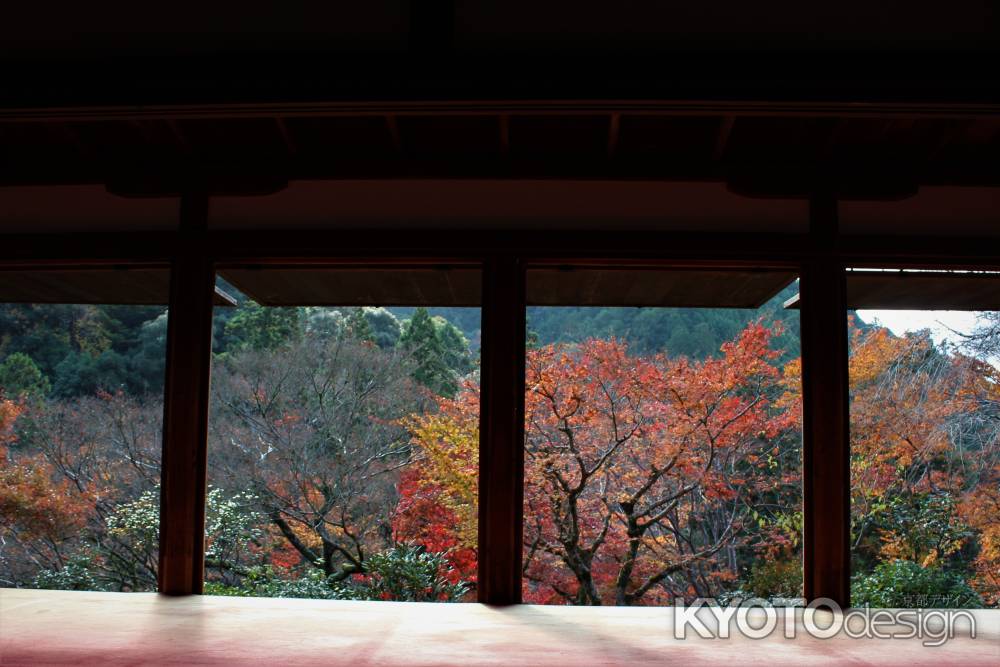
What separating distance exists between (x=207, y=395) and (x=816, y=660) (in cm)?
320

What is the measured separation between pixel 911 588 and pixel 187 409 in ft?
17.0

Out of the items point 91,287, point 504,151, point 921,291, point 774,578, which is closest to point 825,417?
point 921,291

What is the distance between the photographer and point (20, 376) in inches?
271

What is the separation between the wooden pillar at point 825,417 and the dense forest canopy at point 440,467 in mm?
2111

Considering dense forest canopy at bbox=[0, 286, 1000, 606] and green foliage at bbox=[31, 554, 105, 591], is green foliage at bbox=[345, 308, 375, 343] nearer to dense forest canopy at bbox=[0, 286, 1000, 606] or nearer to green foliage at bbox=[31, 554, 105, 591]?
dense forest canopy at bbox=[0, 286, 1000, 606]

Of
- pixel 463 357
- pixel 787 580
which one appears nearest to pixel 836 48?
pixel 463 357

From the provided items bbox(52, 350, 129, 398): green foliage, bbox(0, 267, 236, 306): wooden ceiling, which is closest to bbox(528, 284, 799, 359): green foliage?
bbox(0, 267, 236, 306): wooden ceiling

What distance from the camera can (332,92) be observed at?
2.63m

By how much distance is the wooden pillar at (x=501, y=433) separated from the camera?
12.9ft

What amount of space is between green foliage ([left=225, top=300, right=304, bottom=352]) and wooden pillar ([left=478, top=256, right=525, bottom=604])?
12.5ft

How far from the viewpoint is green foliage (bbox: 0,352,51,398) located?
6785 millimetres

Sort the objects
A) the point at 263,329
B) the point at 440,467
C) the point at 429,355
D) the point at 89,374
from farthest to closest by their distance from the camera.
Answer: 1. the point at 263,329
2. the point at 429,355
3. the point at 89,374
4. the point at 440,467

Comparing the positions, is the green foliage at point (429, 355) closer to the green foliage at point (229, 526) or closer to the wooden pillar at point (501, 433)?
the green foliage at point (229, 526)

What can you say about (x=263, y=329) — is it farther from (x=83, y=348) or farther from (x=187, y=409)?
(x=187, y=409)
